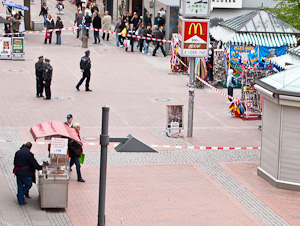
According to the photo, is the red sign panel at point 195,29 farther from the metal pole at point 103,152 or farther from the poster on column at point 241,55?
the metal pole at point 103,152

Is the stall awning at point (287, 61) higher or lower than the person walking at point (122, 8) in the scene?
lower

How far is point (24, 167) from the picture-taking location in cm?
1520

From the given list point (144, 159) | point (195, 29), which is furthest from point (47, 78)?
point (144, 159)

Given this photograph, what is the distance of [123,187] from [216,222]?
2.90 m

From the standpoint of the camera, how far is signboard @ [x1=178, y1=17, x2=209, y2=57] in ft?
71.1

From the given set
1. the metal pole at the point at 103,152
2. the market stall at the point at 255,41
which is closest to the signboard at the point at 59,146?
the metal pole at the point at 103,152

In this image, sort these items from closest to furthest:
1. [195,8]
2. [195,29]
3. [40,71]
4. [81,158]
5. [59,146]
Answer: [59,146] < [81,158] < [195,8] < [195,29] < [40,71]

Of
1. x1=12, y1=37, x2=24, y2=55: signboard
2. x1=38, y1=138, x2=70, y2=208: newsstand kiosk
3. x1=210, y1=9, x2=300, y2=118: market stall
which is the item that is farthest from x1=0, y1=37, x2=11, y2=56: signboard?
x1=38, y1=138, x2=70, y2=208: newsstand kiosk

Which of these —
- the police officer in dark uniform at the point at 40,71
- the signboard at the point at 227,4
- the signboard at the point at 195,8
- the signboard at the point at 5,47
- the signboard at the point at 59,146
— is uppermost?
the signboard at the point at 227,4

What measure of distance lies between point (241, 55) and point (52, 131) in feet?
52.3

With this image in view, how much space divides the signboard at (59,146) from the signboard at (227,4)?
21.9 metres

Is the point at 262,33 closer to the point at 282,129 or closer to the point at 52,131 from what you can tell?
the point at 282,129

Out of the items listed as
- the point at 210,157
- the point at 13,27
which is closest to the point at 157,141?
the point at 210,157

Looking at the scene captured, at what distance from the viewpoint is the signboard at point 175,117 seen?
71.6ft
